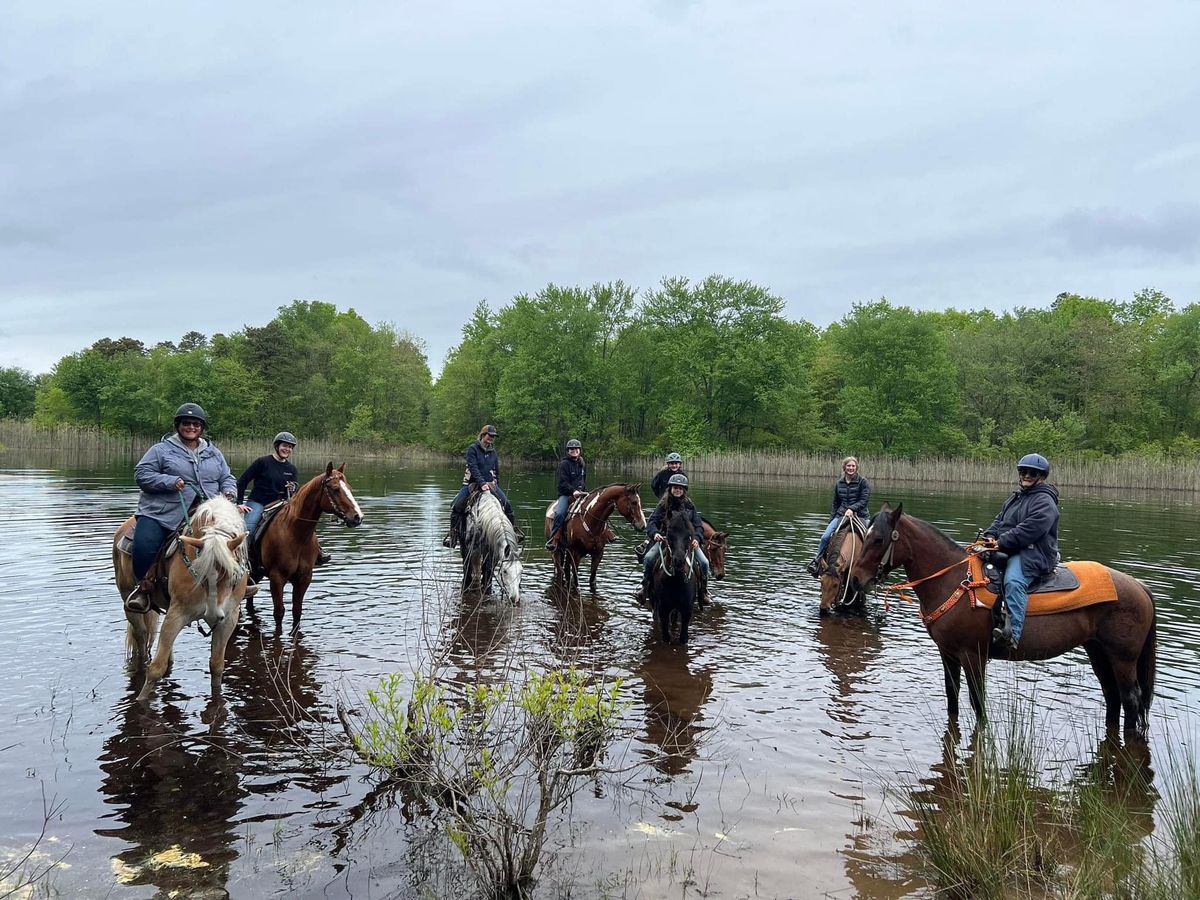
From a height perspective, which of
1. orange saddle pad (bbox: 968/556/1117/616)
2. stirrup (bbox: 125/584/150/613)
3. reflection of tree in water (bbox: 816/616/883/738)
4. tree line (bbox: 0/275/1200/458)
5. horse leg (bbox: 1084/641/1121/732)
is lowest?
reflection of tree in water (bbox: 816/616/883/738)

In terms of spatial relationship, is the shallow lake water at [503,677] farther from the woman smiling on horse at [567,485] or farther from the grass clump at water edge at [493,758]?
the woman smiling on horse at [567,485]

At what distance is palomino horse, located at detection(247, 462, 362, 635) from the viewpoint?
10523mm

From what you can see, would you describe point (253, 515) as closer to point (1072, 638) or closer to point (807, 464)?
point (1072, 638)

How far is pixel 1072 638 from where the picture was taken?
25.0 ft

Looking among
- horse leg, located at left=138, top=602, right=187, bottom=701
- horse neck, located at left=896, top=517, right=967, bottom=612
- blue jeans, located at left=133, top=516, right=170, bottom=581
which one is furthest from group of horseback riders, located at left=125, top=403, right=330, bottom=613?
horse neck, located at left=896, top=517, right=967, bottom=612

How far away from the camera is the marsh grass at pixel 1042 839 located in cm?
427

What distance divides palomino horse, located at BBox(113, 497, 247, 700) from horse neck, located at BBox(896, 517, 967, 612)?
21.6 ft

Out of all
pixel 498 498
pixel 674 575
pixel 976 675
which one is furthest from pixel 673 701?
pixel 498 498

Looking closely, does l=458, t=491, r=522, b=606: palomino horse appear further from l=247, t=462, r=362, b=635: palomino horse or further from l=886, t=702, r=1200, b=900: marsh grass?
l=886, t=702, r=1200, b=900: marsh grass

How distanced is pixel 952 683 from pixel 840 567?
15.6 ft

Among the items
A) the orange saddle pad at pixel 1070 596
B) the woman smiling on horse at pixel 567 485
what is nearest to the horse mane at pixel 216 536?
the orange saddle pad at pixel 1070 596

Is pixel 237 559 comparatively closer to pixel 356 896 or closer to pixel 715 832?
pixel 356 896

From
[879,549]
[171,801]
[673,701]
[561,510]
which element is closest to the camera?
[171,801]

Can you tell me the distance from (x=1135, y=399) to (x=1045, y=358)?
24.8ft
